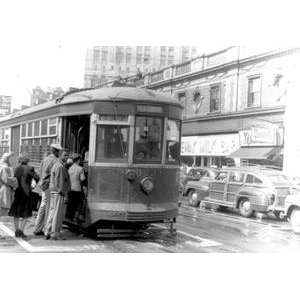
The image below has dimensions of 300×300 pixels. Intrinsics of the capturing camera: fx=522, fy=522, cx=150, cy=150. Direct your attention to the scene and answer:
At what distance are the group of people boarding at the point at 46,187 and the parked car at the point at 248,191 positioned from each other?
4.10 metres

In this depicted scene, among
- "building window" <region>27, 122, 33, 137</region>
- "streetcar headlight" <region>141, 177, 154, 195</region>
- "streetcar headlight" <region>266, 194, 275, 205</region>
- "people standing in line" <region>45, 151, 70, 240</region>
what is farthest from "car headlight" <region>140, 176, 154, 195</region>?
"streetcar headlight" <region>266, 194, 275, 205</region>

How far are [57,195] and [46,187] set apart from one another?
390mm

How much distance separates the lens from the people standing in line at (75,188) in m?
8.16

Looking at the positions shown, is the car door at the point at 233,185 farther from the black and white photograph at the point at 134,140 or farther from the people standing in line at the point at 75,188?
the people standing in line at the point at 75,188

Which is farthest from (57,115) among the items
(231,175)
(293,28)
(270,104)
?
(231,175)

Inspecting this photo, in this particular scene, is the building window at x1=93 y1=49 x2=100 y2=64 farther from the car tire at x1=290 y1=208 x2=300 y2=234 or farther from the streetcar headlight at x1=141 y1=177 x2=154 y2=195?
the car tire at x1=290 y1=208 x2=300 y2=234

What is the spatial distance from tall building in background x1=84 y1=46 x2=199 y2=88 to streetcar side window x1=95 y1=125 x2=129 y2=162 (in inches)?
33.7

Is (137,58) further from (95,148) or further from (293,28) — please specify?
(293,28)

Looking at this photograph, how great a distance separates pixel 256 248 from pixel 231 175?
609 centimetres

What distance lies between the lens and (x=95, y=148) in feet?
26.1

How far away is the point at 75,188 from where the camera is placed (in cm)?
820

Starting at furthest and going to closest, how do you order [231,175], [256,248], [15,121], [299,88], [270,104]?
[231,175] → [15,121] → [270,104] → [299,88] → [256,248]

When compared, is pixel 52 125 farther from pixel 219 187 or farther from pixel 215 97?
pixel 219 187

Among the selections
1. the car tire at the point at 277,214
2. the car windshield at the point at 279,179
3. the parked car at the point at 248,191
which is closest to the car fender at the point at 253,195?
the parked car at the point at 248,191
